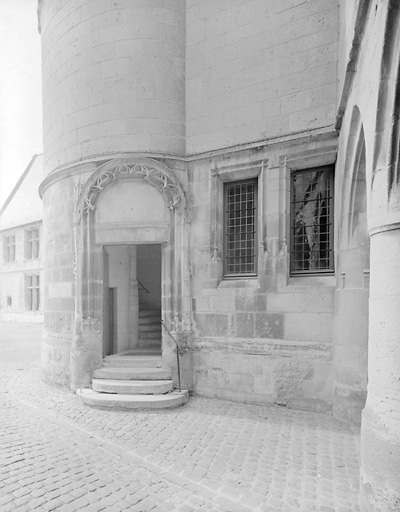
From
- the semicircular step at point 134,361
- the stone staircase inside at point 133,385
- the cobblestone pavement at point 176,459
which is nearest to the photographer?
the cobblestone pavement at point 176,459

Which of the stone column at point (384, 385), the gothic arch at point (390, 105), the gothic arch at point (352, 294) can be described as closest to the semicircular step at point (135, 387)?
the gothic arch at point (352, 294)

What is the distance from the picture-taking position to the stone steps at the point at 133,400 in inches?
236

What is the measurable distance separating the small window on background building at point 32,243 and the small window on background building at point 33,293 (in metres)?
1.30

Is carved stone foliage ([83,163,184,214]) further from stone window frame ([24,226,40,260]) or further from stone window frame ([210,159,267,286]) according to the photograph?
stone window frame ([24,226,40,260])

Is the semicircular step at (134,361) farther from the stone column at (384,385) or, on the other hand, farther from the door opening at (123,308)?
the stone column at (384,385)

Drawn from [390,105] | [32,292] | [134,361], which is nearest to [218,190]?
[134,361]

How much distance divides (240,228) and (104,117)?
3.21 meters

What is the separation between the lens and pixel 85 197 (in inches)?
→ 279

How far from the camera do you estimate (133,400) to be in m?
6.02

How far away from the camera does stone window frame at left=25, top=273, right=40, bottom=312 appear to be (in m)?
22.5

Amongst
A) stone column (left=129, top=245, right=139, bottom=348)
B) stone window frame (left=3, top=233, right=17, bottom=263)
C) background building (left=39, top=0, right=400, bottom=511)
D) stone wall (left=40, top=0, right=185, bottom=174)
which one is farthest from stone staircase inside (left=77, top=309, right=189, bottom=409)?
→ stone window frame (left=3, top=233, right=17, bottom=263)

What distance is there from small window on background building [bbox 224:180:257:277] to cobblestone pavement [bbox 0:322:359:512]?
2.34 meters

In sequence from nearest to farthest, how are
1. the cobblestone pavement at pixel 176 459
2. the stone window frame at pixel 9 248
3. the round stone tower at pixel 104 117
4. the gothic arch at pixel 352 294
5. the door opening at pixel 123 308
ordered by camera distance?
the cobblestone pavement at pixel 176 459 < the gothic arch at pixel 352 294 < the round stone tower at pixel 104 117 < the door opening at pixel 123 308 < the stone window frame at pixel 9 248

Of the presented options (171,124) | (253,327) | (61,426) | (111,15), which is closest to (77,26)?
(111,15)
